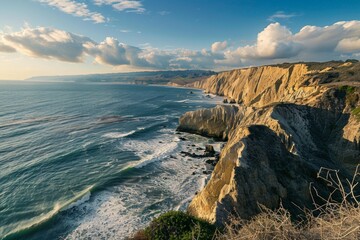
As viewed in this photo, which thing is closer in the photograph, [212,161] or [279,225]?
[279,225]

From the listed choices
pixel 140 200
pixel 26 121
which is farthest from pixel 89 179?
pixel 26 121

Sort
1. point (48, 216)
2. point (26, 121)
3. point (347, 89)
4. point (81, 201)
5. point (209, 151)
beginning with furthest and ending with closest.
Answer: point (26, 121)
point (209, 151)
point (347, 89)
point (81, 201)
point (48, 216)

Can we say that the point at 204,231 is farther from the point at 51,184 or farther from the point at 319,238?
the point at 51,184

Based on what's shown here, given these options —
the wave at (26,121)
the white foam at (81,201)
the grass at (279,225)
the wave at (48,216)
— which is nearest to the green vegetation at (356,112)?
the grass at (279,225)

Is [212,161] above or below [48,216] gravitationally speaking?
below

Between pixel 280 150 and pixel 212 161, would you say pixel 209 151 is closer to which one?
pixel 212 161

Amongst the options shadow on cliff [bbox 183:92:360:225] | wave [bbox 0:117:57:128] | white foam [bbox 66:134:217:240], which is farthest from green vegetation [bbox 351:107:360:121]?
wave [bbox 0:117:57:128]

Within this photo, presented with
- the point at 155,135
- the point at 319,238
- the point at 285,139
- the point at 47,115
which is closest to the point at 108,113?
the point at 47,115

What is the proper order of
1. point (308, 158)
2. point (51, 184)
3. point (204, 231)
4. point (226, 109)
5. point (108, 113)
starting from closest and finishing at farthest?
point (204, 231) < point (308, 158) < point (51, 184) < point (226, 109) < point (108, 113)
